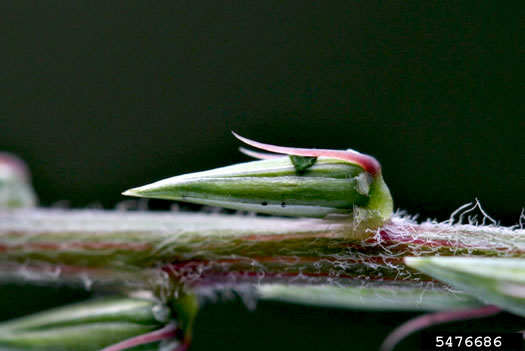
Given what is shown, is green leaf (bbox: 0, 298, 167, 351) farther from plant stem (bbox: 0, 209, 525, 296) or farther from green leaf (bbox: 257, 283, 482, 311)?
green leaf (bbox: 257, 283, 482, 311)

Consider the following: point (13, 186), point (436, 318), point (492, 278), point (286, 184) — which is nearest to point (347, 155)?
point (286, 184)

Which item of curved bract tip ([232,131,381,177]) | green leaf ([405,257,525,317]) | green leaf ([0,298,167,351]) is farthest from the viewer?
green leaf ([0,298,167,351])

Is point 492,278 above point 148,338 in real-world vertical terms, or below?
above

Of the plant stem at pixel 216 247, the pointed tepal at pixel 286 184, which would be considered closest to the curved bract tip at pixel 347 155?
the pointed tepal at pixel 286 184

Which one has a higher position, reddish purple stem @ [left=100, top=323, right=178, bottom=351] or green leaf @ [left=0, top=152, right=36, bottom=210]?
green leaf @ [left=0, top=152, right=36, bottom=210]

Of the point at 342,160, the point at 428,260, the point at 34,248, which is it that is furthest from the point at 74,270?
the point at 428,260

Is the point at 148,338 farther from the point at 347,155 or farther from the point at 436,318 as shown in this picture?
the point at 436,318

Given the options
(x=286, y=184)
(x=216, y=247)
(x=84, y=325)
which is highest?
(x=286, y=184)

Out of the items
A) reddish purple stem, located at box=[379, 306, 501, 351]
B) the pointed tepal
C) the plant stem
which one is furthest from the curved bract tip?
reddish purple stem, located at box=[379, 306, 501, 351]
